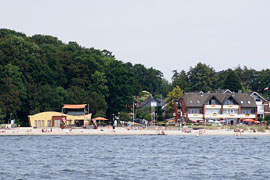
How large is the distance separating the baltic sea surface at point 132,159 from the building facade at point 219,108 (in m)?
38.4

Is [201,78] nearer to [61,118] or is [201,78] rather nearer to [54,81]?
[54,81]

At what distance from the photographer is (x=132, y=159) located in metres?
59.0

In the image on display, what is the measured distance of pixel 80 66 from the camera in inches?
4887

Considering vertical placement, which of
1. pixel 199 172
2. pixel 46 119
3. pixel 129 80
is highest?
pixel 129 80

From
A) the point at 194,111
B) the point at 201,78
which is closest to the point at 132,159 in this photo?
the point at 194,111

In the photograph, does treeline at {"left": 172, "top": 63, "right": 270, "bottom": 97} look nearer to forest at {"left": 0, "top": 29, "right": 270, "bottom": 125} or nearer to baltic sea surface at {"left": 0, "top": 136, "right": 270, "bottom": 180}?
forest at {"left": 0, "top": 29, "right": 270, "bottom": 125}

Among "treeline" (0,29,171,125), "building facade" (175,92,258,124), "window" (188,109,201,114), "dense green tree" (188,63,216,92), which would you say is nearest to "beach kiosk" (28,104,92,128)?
"treeline" (0,29,171,125)

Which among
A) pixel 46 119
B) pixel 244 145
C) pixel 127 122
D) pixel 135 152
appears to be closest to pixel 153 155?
pixel 135 152

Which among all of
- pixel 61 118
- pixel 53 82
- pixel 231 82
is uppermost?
pixel 231 82

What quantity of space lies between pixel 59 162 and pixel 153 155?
1226 cm

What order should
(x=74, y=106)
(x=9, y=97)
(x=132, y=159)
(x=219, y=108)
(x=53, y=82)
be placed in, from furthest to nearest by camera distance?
(x=219, y=108)
(x=53, y=82)
(x=74, y=106)
(x=9, y=97)
(x=132, y=159)

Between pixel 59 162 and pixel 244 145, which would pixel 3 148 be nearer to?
pixel 59 162

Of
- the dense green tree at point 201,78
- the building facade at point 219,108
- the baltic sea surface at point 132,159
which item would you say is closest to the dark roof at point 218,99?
the building facade at point 219,108

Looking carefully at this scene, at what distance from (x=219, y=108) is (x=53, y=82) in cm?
3888
